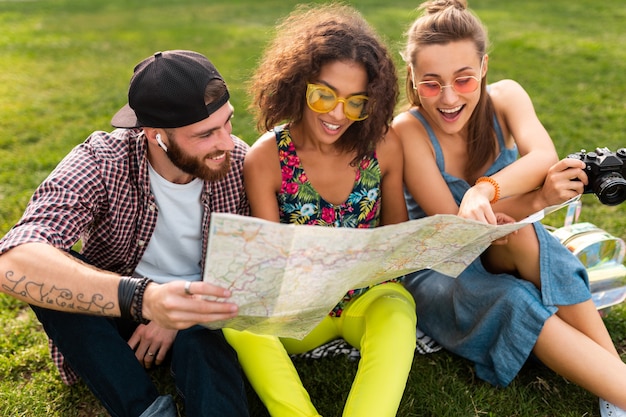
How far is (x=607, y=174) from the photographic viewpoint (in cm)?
245

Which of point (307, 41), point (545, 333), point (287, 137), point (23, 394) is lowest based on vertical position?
point (23, 394)

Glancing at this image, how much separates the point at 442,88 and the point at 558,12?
8176mm

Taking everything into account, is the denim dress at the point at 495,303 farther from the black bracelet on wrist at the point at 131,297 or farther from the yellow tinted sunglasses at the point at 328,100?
the black bracelet on wrist at the point at 131,297

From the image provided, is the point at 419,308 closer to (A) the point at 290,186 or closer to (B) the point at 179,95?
(A) the point at 290,186

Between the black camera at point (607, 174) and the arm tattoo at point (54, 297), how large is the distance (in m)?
1.79

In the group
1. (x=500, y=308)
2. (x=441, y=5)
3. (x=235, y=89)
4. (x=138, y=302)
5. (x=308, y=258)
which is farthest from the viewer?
(x=235, y=89)

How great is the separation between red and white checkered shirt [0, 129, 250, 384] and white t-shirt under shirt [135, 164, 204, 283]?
4 centimetres

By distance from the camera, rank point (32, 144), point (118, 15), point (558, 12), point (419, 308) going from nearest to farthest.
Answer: point (419, 308) → point (32, 144) → point (558, 12) → point (118, 15)

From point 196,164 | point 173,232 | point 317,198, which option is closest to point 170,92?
point 196,164

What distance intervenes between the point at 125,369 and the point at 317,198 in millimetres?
977

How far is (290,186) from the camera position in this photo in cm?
262

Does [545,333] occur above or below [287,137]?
below

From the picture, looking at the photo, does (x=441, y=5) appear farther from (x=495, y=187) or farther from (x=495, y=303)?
(x=495, y=303)

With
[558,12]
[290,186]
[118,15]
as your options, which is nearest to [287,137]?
[290,186]
